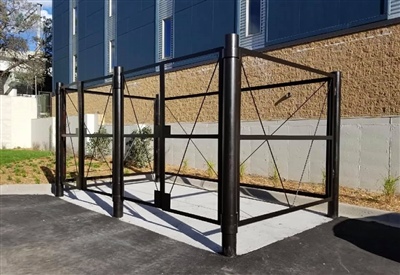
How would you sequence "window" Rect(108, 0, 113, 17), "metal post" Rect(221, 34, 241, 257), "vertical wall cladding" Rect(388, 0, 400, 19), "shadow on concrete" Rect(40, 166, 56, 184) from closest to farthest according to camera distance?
"metal post" Rect(221, 34, 241, 257), "vertical wall cladding" Rect(388, 0, 400, 19), "shadow on concrete" Rect(40, 166, 56, 184), "window" Rect(108, 0, 113, 17)

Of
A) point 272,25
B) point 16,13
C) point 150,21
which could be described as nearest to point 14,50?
point 16,13

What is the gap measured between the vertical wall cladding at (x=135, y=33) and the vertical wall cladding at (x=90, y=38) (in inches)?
79.3

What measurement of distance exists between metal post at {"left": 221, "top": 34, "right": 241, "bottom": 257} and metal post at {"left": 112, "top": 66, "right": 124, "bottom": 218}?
2582mm

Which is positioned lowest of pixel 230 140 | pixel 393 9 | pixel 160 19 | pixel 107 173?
pixel 107 173

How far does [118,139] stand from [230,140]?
272 centimetres

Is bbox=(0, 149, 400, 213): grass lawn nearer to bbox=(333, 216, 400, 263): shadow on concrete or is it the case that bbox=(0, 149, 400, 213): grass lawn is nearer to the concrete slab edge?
the concrete slab edge

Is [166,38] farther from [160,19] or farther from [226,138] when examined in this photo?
[226,138]

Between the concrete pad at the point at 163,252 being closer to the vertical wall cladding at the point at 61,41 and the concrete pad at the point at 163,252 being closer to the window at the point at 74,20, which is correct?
the window at the point at 74,20

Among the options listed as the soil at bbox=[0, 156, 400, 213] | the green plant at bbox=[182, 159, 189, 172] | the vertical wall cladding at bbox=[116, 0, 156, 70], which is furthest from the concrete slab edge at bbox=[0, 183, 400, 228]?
the vertical wall cladding at bbox=[116, 0, 156, 70]

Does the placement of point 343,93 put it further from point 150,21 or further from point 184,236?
point 150,21

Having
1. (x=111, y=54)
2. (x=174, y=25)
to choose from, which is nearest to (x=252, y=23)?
(x=174, y=25)

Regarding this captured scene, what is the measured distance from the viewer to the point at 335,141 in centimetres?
594

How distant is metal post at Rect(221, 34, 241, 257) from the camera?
167 inches

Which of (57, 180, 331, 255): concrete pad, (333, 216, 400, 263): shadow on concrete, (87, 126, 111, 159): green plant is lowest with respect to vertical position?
(57, 180, 331, 255): concrete pad
